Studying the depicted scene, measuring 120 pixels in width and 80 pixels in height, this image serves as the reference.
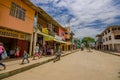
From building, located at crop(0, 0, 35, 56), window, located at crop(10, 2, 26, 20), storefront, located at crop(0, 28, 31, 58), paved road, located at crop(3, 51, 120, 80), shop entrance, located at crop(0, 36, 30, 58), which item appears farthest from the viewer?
shop entrance, located at crop(0, 36, 30, 58)

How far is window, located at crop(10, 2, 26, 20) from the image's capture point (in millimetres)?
11678

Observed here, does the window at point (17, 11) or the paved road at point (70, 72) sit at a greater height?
the window at point (17, 11)

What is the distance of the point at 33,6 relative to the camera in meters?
14.5

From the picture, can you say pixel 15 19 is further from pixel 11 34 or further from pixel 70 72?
pixel 70 72

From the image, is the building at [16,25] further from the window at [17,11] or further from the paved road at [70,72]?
the paved road at [70,72]

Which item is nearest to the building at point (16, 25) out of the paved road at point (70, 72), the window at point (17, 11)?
the window at point (17, 11)

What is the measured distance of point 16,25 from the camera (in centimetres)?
1205

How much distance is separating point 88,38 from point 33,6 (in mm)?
87439

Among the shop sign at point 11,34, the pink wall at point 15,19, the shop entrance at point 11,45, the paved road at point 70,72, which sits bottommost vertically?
the paved road at point 70,72

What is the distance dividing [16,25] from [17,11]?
1.58m

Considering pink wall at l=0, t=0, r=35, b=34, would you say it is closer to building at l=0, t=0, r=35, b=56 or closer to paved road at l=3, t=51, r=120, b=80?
building at l=0, t=0, r=35, b=56

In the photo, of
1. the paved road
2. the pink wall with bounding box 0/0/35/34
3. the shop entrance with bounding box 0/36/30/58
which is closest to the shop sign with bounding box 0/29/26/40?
the pink wall with bounding box 0/0/35/34

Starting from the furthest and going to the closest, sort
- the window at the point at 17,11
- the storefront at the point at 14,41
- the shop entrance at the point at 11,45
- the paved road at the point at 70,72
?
the shop entrance at the point at 11,45
the storefront at the point at 14,41
the window at the point at 17,11
the paved road at the point at 70,72

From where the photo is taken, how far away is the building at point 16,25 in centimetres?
1061
